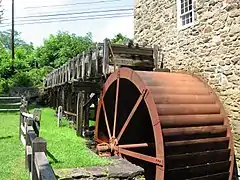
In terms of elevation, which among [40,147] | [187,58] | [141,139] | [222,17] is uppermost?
[222,17]

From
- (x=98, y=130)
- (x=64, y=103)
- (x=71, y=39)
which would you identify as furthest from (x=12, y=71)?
(x=98, y=130)

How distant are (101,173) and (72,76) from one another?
7489mm

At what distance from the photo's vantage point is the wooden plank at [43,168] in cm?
267

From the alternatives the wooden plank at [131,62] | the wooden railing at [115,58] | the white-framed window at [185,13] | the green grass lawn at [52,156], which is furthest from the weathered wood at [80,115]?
the white-framed window at [185,13]

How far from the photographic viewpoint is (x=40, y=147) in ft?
11.6

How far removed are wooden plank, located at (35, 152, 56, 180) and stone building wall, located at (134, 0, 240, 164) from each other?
3779 millimetres

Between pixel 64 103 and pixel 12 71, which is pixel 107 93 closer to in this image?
pixel 64 103

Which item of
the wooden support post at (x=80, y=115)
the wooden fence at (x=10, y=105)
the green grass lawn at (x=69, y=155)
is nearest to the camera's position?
the green grass lawn at (x=69, y=155)

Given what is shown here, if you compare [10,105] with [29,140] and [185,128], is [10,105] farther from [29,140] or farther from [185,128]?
[185,128]

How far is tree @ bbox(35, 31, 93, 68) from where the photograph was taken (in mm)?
32562

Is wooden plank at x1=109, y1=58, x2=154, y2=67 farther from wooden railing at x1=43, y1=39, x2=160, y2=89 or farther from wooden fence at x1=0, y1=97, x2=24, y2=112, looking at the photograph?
wooden fence at x1=0, y1=97, x2=24, y2=112

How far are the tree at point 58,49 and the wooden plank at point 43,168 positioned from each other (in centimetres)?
2912

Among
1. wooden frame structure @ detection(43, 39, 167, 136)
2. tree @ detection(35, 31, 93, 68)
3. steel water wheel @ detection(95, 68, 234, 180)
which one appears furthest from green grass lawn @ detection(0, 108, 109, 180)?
tree @ detection(35, 31, 93, 68)

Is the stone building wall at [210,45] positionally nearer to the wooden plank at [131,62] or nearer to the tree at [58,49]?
the wooden plank at [131,62]
